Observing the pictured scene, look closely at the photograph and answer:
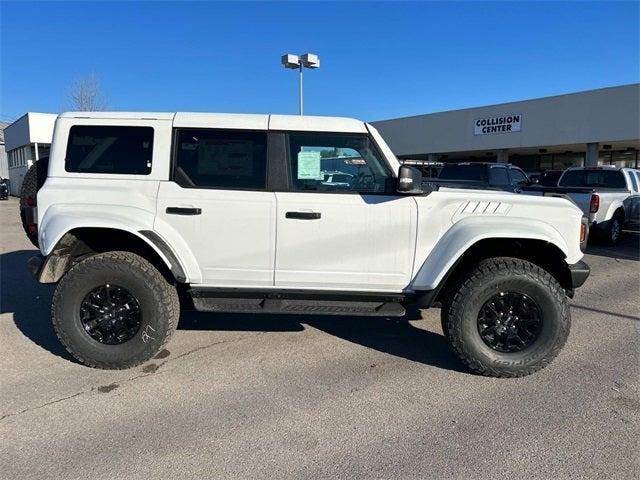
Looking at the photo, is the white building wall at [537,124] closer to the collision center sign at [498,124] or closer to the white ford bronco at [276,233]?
the collision center sign at [498,124]

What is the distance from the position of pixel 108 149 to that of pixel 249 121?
1.19m

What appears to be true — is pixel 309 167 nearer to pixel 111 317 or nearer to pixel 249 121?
pixel 249 121

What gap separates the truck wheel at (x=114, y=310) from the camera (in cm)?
385

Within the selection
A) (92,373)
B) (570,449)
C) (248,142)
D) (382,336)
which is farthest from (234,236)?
(570,449)

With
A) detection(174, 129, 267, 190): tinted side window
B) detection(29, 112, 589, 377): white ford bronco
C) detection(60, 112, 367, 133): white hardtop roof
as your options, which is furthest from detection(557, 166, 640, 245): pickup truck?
detection(174, 129, 267, 190): tinted side window

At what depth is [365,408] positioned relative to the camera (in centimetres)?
338

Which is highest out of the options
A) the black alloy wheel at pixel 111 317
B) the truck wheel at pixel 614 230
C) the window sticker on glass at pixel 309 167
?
the window sticker on glass at pixel 309 167

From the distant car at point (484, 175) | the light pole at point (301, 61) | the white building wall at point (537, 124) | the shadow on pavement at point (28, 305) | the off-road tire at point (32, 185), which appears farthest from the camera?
the white building wall at point (537, 124)

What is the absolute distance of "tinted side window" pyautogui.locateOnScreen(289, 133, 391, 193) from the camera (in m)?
3.94

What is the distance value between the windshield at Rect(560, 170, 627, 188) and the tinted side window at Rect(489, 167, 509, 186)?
1.36 metres

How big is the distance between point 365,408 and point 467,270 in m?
1.49

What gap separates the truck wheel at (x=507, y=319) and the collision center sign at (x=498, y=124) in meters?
27.9

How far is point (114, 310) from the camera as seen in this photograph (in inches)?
156

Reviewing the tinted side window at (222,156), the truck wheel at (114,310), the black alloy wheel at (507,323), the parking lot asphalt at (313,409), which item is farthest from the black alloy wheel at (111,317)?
the black alloy wheel at (507,323)
